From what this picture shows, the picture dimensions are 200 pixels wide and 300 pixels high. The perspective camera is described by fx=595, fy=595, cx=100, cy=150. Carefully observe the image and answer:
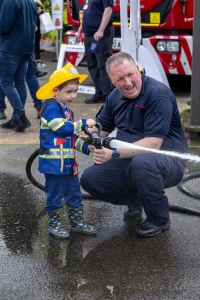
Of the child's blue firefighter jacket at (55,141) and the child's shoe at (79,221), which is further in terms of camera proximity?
the child's shoe at (79,221)

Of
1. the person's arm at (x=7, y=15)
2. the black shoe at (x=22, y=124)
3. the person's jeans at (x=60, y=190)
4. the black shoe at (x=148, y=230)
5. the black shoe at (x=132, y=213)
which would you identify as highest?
the person's arm at (x=7, y=15)

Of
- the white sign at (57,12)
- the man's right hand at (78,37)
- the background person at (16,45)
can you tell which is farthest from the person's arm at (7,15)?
the white sign at (57,12)

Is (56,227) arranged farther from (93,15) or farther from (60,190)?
(93,15)

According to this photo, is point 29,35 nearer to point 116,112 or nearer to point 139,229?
point 116,112

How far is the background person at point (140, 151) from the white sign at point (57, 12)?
7.43 m

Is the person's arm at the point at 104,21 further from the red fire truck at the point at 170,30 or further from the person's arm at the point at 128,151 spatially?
the person's arm at the point at 128,151

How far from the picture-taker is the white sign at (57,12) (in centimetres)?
1153

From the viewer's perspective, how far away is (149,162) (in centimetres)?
412

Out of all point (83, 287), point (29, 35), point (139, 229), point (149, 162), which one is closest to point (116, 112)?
point (149, 162)

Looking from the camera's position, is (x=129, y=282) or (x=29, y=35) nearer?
(x=129, y=282)

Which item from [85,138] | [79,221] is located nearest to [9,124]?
[79,221]

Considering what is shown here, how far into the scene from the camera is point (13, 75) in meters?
→ 7.26

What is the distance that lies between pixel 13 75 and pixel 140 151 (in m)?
3.46

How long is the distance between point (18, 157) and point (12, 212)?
159 cm
